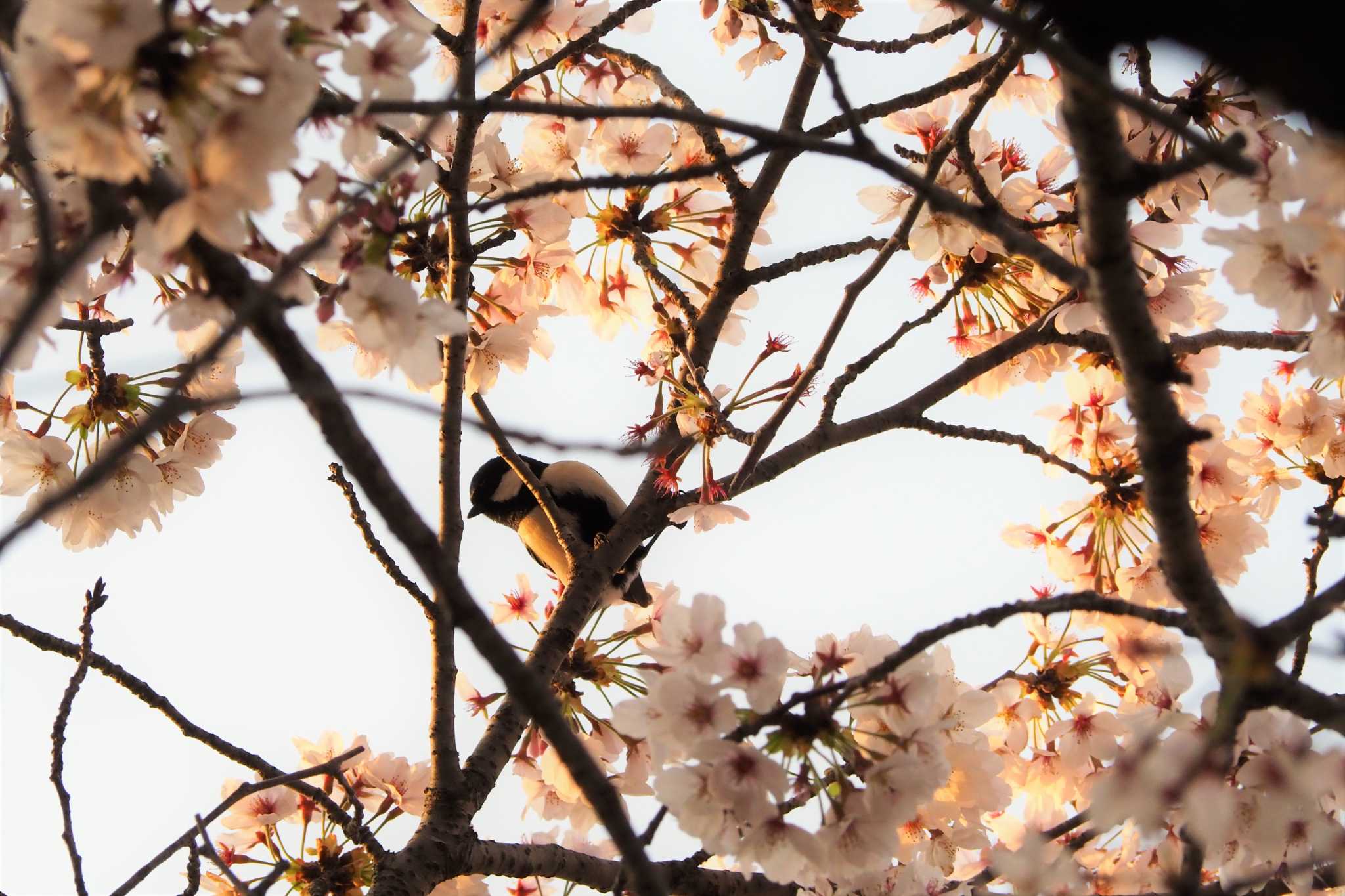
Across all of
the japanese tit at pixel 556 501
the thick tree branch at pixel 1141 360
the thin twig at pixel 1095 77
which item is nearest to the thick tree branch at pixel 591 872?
the thick tree branch at pixel 1141 360

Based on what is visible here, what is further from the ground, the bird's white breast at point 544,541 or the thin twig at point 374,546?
the bird's white breast at point 544,541

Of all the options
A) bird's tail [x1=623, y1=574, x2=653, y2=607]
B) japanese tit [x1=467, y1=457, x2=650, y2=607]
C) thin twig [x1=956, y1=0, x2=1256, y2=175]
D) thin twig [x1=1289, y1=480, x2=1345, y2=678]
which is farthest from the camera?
japanese tit [x1=467, y1=457, x2=650, y2=607]

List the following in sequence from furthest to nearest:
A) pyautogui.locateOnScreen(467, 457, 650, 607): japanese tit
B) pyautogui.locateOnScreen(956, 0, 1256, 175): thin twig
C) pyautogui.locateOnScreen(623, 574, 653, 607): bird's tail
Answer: pyautogui.locateOnScreen(467, 457, 650, 607): japanese tit
pyautogui.locateOnScreen(623, 574, 653, 607): bird's tail
pyautogui.locateOnScreen(956, 0, 1256, 175): thin twig

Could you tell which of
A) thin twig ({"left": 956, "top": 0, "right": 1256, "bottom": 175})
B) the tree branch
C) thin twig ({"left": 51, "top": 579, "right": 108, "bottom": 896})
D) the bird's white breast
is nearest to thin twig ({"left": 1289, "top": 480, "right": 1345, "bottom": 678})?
the tree branch

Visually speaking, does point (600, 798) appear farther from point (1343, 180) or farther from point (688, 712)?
point (1343, 180)

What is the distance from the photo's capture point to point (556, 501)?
4.51m

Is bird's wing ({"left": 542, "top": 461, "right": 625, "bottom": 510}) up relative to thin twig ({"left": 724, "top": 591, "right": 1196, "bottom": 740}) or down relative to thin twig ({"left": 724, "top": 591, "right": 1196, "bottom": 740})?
up

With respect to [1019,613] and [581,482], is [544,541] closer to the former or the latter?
[581,482]

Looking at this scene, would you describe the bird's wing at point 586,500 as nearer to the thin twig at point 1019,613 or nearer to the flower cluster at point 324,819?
the flower cluster at point 324,819

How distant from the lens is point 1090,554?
290 cm

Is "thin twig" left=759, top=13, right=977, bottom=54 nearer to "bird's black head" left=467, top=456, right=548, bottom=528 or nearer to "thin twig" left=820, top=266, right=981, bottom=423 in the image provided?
"thin twig" left=820, top=266, right=981, bottom=423

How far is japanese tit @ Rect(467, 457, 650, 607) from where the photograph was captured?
479 centimetres

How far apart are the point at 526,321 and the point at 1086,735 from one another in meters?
1.77

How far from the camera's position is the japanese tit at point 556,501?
4.79 meters
